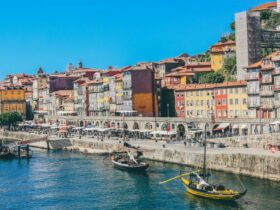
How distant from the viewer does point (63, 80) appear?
6353 inches

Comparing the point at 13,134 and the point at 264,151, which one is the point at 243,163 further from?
the point at 13,134

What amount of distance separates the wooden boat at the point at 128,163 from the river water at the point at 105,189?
0.83m

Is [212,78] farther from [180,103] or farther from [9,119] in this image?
[9,119]

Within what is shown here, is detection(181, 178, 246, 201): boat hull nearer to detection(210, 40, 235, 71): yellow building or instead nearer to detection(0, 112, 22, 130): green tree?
detection(210, 40, 235, 71): yellow building

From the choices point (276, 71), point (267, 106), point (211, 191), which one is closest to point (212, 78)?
point (267, 106)

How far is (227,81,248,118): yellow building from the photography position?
9019 centimetres

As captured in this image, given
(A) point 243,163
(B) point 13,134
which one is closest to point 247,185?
(A) point 243,163

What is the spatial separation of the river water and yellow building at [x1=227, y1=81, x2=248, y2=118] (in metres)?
23.7

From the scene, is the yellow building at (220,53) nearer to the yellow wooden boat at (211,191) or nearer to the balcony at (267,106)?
the balcony at (267,106)

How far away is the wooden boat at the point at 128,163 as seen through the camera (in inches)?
2598

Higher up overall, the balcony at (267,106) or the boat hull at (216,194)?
the balcony at (267,106)

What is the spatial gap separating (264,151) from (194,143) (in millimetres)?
13653

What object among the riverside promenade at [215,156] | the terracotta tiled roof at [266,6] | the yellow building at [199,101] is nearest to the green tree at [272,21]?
the terracotta tiled roof at [266,6]

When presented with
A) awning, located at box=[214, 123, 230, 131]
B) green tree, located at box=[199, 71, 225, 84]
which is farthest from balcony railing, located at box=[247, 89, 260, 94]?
green tree, located at box=[199, 71, 225, 84]
